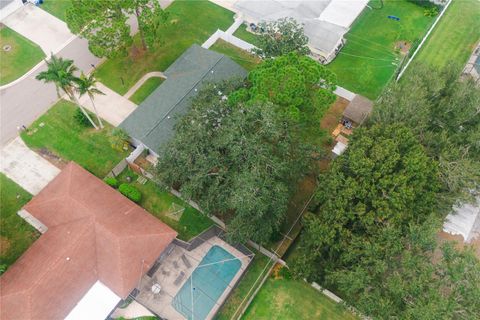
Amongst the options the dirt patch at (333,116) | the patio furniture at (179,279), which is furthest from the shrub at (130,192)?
the dirt patch at (333,116)

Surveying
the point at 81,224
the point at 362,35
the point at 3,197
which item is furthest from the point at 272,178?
the point at 362,35

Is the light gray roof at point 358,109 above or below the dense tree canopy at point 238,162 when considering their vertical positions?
above

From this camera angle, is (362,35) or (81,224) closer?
(81,224)

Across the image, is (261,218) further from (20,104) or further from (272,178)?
(20,104)

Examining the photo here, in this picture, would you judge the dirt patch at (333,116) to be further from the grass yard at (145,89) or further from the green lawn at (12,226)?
the green lawn at (12,226)

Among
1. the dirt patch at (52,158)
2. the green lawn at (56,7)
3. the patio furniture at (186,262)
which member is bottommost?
the patio furniture at (186,262)

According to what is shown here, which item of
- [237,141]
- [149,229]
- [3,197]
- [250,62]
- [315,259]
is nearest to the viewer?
[237,141]

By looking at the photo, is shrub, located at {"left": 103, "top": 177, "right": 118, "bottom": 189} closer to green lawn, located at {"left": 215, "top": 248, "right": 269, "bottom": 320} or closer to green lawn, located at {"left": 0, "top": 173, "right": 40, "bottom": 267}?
green lawn, located at {"left": 0, "top": 173, "right": 40, "bottom": 267}
